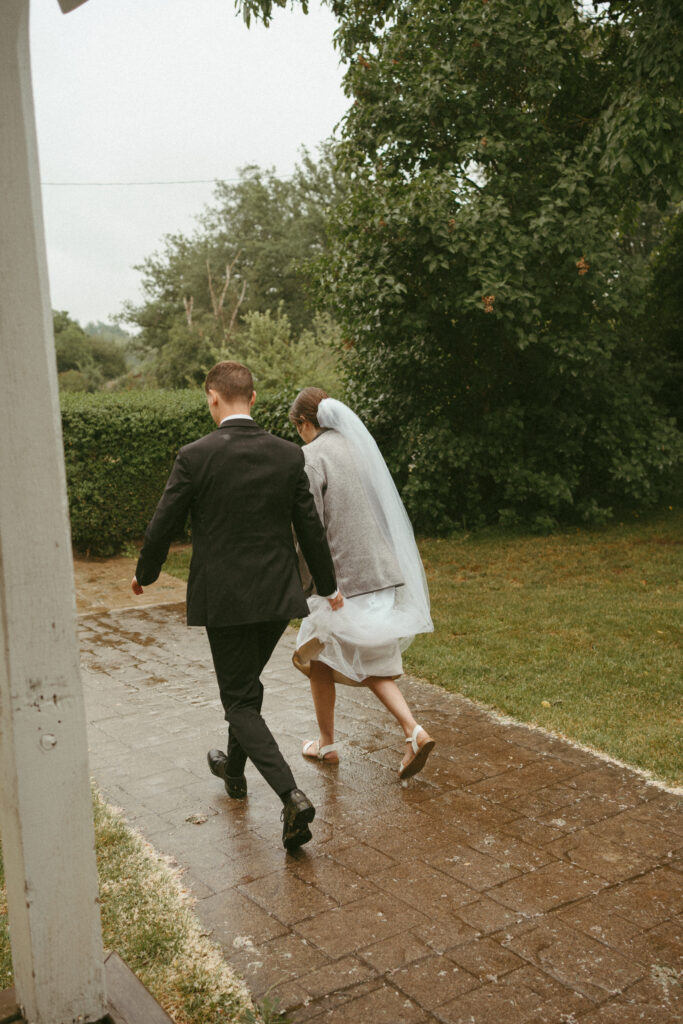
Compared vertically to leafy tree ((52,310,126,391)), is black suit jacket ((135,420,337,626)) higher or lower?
lower

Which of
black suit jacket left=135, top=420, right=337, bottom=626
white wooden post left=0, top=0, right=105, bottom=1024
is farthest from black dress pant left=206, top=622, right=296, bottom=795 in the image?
white wooden post left=0, top=0, right=105, bottom=1024

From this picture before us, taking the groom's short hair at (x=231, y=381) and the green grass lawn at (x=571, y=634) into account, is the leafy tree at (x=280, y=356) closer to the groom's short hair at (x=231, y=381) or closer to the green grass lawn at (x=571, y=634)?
the green grass lawn at (x=571, y=634)

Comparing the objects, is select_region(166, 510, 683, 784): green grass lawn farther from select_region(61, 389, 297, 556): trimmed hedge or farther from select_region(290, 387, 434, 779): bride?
select_region(290, 387, 434, 779): bride

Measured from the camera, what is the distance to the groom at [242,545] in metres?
3.98

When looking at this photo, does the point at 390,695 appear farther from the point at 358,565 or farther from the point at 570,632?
the point at 570,632

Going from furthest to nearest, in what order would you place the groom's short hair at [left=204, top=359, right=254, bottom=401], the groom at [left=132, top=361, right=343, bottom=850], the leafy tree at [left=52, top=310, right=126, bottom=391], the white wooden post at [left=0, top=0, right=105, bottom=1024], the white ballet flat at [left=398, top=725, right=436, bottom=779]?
the leafy tree at [left=52, top=310, right=126, bottom=391]
the white ballet flat at [left=398, top=725, right=436, bottom=779]
the groom's short hair at [left=204, top=359, right=254, bottom=401]
the groom at [left=132, top=361, right=343, bottom=850]
the white wooden post at [left=0, top=0, right=105, bottom=1024]

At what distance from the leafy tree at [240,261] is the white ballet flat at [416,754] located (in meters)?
41.0

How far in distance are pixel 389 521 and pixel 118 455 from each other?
7721 millimetres

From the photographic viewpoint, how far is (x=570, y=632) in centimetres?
751

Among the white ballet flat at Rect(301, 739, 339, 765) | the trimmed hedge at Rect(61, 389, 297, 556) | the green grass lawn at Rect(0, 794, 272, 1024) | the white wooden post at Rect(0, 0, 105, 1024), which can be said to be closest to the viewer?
the white wooden post at Rect(0, 0, 105, 1024)

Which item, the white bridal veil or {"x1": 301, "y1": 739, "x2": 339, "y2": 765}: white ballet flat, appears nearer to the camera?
the white bridal veil

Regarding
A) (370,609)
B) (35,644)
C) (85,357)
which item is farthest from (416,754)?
(85,357)

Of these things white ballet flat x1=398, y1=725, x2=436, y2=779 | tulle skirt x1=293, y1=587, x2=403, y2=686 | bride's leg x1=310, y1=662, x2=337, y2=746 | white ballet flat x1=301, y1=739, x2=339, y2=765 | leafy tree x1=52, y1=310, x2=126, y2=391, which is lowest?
white ballet flat x1=301, y1=739, x2=339, y2=765

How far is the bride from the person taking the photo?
4641 millimetres
